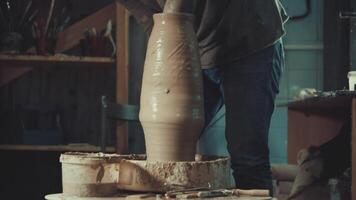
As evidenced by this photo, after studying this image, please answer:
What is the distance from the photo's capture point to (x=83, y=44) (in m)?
3.61

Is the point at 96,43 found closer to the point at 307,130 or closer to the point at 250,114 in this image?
the point at 307,130

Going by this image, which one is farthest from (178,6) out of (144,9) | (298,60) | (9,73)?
(298,60)

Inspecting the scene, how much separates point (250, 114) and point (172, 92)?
1.12ft

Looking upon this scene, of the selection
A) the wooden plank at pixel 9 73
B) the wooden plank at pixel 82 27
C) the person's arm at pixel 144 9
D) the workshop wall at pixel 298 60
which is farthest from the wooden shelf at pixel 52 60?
the person's arm at pixel 144 9

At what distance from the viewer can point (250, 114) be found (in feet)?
5.36

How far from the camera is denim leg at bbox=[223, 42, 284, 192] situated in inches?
64.5

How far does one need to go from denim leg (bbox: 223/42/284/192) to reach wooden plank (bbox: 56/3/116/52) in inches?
87.4

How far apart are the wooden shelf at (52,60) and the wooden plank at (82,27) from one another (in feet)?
0.45

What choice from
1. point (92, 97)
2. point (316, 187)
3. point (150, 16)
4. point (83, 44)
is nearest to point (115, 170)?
point (150, 16)

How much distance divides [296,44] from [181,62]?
10.2 feet

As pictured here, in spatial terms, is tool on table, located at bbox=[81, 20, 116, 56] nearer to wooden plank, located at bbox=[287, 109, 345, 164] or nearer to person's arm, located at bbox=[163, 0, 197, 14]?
wooden plank, located at bbox=[287, 109, 345, 164]

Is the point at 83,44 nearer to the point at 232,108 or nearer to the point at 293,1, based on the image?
the point at 293,1

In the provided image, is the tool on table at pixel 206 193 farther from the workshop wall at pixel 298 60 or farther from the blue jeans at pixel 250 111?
the workshop wall at pixel 298 60

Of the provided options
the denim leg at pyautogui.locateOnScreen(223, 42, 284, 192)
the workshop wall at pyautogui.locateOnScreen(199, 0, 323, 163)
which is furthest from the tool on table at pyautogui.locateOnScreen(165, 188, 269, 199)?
the workshop wall at pyautogui.locateOnScreen(199, 0, 323, 163)
